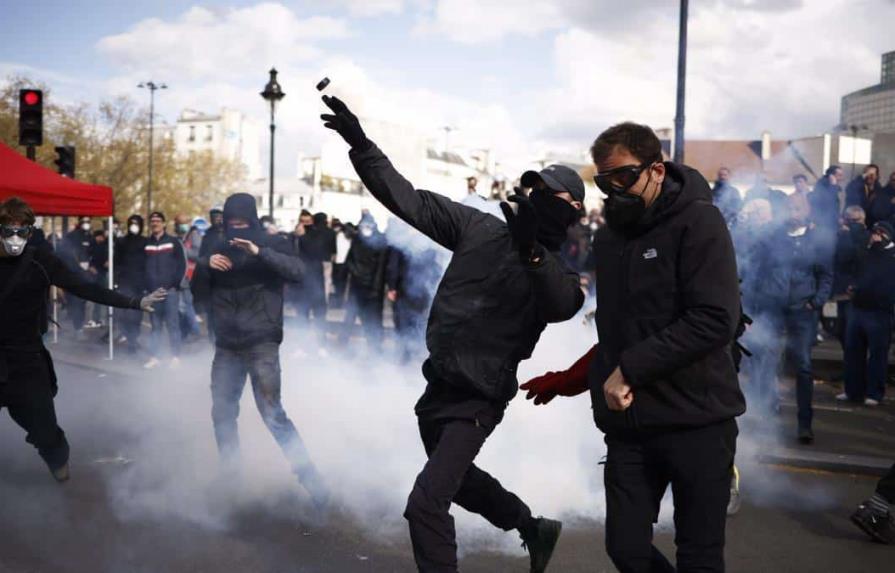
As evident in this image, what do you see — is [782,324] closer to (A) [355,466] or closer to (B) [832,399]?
(B) [832,399]

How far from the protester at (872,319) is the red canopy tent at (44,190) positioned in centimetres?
834

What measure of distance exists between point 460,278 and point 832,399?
279 inches

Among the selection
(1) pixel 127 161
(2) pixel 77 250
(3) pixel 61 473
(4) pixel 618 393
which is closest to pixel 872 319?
(4) pixel 618 393

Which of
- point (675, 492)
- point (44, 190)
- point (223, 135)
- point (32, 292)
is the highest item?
point (223, 135)

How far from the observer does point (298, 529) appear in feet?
16.6

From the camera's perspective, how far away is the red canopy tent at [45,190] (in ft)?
33.6

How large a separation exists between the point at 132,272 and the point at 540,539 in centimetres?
1013

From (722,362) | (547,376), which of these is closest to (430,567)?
(547,376)

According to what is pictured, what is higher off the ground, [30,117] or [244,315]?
[30,117]

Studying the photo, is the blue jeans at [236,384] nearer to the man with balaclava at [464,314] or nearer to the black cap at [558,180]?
the man with balaclava at [464,314]

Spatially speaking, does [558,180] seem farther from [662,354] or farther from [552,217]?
[662,354]

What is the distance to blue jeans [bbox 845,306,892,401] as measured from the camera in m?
9.00

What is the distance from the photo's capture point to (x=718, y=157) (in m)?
75.8

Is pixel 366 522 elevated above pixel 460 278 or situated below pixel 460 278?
below
